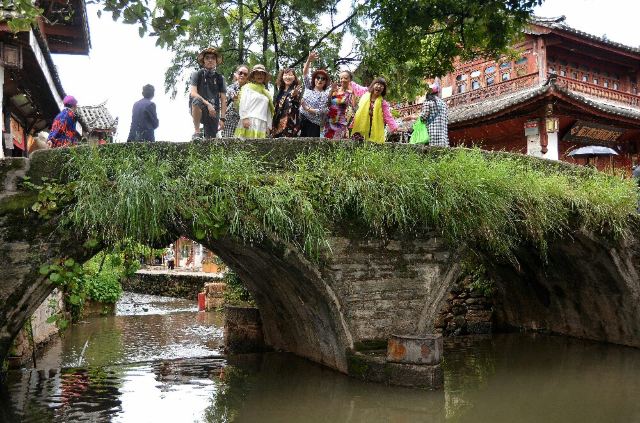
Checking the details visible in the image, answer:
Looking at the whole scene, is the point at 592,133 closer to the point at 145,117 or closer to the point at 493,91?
the point at 493,91

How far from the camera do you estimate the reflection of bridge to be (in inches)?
230

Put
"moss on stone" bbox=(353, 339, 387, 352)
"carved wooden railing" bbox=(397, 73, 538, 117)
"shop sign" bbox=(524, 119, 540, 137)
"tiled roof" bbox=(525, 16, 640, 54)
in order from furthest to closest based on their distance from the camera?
"tiled roof" bbox=(525, 16, 640, 54)
"carved wooden railing" bbox=(397, 73, 538, 117)
"shop sign" bbox=(524, 119, 540, 137)
"moss on stone" bbox=(353, 339, 387, 352)

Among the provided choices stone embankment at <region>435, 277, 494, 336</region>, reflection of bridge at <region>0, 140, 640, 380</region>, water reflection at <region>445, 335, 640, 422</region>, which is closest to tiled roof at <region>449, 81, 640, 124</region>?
stone embankment at <region>435, 277, 494, 336</region>

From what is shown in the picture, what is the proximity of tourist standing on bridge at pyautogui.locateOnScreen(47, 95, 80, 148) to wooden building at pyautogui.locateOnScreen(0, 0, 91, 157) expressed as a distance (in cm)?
181

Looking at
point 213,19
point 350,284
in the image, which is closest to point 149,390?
point 350,284

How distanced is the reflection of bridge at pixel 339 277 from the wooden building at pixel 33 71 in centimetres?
416

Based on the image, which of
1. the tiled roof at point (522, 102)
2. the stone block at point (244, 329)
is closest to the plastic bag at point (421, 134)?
the stone block at point (244, 329)

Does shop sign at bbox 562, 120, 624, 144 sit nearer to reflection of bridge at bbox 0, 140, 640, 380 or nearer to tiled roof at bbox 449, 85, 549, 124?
tiled roof at bbox 449, 85, 549, 124

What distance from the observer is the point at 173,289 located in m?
23.9

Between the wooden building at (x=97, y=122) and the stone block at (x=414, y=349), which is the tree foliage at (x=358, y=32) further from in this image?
the wooden building at (x=97, y=122)

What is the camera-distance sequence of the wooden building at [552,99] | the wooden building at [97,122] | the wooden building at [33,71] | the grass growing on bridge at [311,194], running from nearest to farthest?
the grass growing on bridge at [311,194] < the wooden building at [33,71] < the wooden building at [552,99] < the wooden building at [97,122]

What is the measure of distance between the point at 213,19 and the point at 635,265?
9003 millimetres

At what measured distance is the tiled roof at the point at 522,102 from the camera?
50.4 feet

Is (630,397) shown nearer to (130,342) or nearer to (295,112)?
(295,112)
